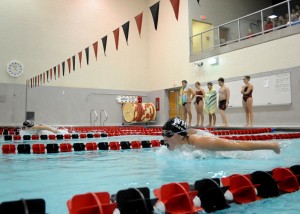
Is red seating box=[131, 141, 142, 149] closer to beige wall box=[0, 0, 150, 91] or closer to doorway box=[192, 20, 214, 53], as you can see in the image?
doorway box=[192, 20, 214, 53]

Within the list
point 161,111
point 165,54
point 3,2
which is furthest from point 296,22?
point 3,2

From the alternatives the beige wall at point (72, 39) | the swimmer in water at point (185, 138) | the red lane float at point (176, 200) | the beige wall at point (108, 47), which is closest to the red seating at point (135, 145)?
the swimmer in water at point (185, 138)

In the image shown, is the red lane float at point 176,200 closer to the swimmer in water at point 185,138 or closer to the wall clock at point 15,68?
the swimmer in water at point 185,138

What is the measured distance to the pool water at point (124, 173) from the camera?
7.24 ft

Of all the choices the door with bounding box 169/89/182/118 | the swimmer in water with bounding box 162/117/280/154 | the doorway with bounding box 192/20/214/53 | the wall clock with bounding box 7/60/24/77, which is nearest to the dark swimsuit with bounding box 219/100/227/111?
the doorway with bounding box 192/20/214/53

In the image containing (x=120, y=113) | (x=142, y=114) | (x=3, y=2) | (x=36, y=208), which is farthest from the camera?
(x=120, y=113)

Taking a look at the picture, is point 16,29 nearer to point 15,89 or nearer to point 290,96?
point 15,89

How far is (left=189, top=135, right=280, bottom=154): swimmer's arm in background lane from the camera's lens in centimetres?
347

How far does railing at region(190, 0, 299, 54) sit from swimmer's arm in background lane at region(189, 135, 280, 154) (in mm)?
9477

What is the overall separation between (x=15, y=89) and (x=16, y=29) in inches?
128

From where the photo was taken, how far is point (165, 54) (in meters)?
18.8

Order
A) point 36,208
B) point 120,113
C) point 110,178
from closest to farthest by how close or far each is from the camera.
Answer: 1. point 36,208
2. point 110,178
3. point 120,113

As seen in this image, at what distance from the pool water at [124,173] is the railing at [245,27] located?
835 centimetres

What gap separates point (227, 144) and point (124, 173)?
131 centimetres
